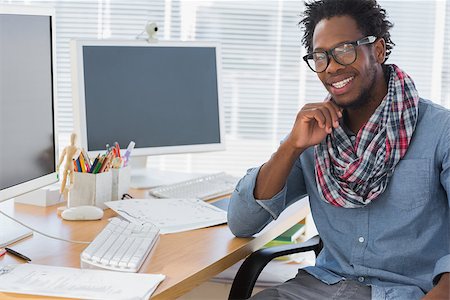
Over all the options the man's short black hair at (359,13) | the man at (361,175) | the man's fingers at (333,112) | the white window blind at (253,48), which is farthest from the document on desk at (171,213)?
the white window blind at (253,48)

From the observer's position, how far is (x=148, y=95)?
2531 millimetres

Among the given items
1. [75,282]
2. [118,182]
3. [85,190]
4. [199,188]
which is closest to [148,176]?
[199,188]

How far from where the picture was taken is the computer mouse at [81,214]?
2.05m

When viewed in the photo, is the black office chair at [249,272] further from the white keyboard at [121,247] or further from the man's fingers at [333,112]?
the man's fingers at [333,112]

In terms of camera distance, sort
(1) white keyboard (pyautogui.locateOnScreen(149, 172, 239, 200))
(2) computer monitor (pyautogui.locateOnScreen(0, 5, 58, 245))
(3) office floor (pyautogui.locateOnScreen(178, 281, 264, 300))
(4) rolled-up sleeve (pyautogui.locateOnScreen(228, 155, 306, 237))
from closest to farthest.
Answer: (2) computer monitor (pyautogui.locateOnScreen(0, 5, 58, 245)) < (4) rolled-up sleeve (pyautogui.locateOnScreen(228, 155, 306, 237)) < (3) office floor (pyautogui.locateOnScreen(178, 281, 264, 300)) < (1) white keyboard (pyautogui.locateOnScreen(149, 172, 239, 200))

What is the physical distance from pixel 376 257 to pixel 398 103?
365mm

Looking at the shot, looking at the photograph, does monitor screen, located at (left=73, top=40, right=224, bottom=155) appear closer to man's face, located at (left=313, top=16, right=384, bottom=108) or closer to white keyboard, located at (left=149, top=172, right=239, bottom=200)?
white keyboard, located at (left=149, top=172, right=239, bottom=200)

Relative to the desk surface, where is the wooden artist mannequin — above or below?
above

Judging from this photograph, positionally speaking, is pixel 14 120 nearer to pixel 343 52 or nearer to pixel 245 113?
pixel 343 52

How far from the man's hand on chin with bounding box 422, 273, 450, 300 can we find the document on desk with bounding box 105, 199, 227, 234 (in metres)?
0.62

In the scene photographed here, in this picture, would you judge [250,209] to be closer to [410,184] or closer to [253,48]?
[410,184]

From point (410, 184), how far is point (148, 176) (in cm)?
110

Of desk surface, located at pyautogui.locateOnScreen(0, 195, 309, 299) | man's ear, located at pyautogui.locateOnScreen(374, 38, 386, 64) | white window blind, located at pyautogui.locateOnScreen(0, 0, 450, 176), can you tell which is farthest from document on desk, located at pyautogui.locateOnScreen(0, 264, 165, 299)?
white window blind, located at pyautogui.locateOnScreen(0, 0, 450, 176)

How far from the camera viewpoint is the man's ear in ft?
6.37
